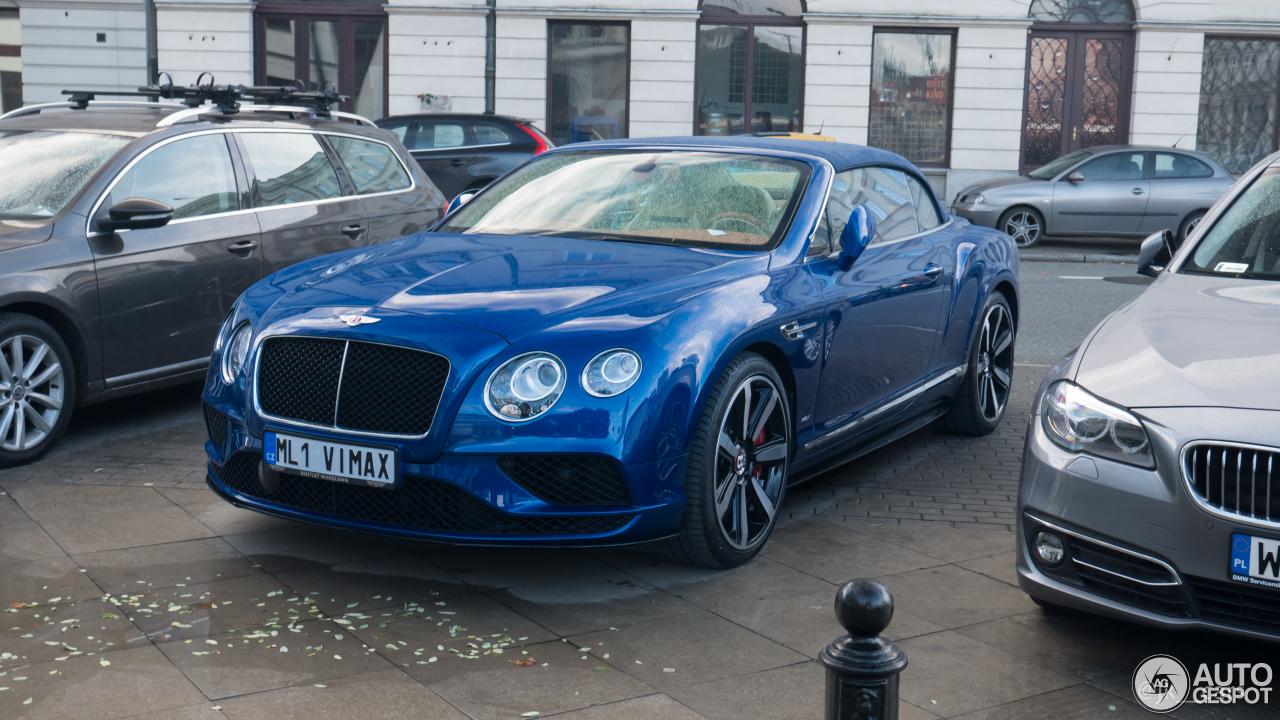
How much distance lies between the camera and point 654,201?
5203 mm

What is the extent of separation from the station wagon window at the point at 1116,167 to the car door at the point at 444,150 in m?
8.63

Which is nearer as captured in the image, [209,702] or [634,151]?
[209,702]

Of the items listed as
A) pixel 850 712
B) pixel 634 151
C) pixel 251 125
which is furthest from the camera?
pixel 251 125

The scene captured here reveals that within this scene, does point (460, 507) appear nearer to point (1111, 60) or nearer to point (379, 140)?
point (379, 140)

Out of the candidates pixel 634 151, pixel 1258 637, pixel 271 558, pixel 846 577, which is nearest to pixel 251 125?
pixel 634 151

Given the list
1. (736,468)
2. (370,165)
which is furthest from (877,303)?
(370,165)

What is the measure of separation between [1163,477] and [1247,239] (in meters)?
1.70

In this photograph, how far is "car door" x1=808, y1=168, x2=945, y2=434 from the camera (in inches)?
197

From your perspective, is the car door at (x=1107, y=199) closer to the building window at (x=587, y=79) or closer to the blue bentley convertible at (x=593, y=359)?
the building window at (x=587, y=79)

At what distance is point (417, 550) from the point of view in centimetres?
461

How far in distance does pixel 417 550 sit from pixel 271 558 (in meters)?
0.50

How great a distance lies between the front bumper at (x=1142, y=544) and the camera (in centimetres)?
331

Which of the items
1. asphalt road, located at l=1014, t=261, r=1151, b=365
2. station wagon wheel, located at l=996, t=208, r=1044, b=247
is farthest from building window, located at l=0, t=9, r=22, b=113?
asphalt road, located at l=1014, t=261, r=1151, b=365

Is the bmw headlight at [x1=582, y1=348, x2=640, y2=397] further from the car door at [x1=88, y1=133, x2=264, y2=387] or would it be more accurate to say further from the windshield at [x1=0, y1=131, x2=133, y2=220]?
the windshield at [x1=0, y1=131, x2=133, y2=220]
